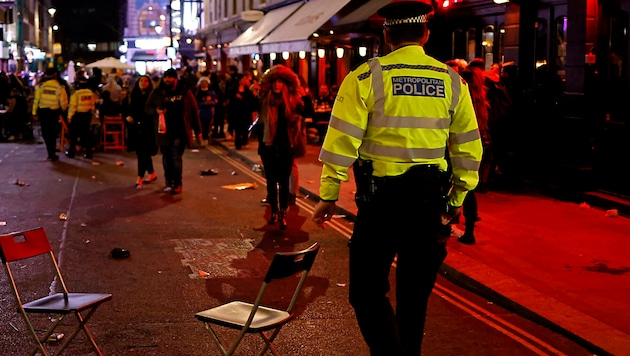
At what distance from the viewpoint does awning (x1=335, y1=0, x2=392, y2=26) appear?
18920mm

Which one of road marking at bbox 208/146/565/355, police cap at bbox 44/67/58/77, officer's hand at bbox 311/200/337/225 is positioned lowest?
road marking at bbox 208/146/565/355

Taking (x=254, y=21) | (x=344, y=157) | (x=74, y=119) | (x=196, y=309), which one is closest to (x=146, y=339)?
(x=196, y=309)

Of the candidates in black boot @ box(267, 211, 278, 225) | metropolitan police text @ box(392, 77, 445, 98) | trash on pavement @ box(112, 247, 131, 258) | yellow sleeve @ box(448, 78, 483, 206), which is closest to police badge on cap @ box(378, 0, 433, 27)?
metropolitan police text @ box(392, 77, 445, 98)

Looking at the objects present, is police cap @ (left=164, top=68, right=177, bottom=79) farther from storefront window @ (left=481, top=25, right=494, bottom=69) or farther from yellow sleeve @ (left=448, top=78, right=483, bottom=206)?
yellow sleeve @ (left=448, top=78, right=483, bottom=206)

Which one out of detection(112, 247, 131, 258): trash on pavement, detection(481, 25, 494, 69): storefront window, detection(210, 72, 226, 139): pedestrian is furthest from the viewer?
detection(210, 72, 226, 139): pedestrian

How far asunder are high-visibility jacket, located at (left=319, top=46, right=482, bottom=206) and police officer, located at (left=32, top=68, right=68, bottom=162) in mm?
15621

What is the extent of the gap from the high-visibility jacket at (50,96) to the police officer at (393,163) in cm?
1560

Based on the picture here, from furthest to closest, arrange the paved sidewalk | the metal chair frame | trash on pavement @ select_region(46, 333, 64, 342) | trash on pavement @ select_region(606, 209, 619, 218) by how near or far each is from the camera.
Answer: the metal chair frame < trash on pavement @ select_region(606, 209, 619, 218) < the paved sidewalk < trash on pavement @ select_region(46, 333, 64, 342)

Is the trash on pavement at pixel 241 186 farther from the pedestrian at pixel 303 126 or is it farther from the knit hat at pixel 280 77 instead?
the knit hat at pixel 280 77

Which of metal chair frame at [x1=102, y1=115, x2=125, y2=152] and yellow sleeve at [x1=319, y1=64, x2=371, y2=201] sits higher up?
yellow sleeve at [x1=319, y1=64, x2=371, y2=201]

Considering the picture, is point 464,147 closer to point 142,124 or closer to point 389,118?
point 389,118

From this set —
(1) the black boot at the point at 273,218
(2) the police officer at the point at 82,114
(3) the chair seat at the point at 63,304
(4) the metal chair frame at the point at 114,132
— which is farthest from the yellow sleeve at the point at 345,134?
(4) the metal chair frame at the point at 114,132

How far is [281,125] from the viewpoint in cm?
1101

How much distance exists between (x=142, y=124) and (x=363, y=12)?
6.83 metres
